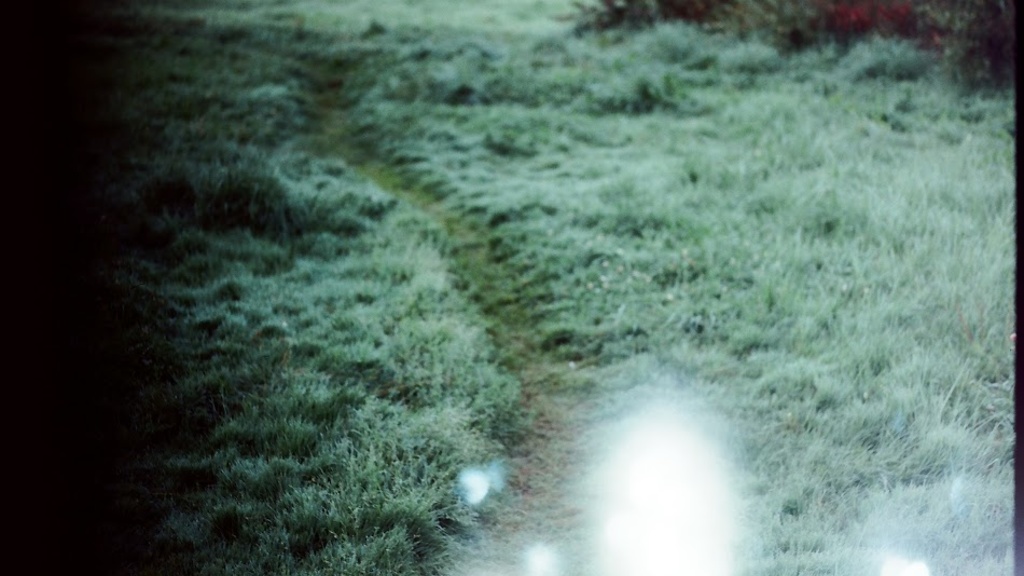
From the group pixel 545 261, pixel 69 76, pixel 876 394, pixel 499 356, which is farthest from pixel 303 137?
pixel 876 394

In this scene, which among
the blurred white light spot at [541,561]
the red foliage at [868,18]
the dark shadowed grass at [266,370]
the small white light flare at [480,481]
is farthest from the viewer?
the red foliage at [868,18]

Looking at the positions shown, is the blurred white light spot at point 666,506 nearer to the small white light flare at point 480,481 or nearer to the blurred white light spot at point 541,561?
the blurred white light spot at point 541,561

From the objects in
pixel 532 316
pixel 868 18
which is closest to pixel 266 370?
pixel 532 316

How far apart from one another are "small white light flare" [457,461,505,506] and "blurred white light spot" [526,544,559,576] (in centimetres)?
43

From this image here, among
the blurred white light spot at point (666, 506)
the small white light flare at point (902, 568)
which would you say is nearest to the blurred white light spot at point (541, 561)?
the blurred white light spot at point (666, 506)

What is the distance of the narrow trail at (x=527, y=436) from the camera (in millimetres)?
4332

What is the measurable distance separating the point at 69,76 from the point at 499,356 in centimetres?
822

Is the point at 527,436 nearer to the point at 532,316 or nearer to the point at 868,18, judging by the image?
the point at 532,316

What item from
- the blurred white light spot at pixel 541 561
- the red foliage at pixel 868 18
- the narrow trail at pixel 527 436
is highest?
the red foliage at pixel 868 18

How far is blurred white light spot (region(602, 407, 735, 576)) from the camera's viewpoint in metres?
4.18

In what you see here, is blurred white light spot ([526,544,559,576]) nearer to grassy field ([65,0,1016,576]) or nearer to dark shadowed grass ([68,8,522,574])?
grassy field ([65,0,1016,576])

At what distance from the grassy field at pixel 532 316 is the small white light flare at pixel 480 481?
0.06m

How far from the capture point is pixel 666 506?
4.61 metres

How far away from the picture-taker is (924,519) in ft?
13.4
